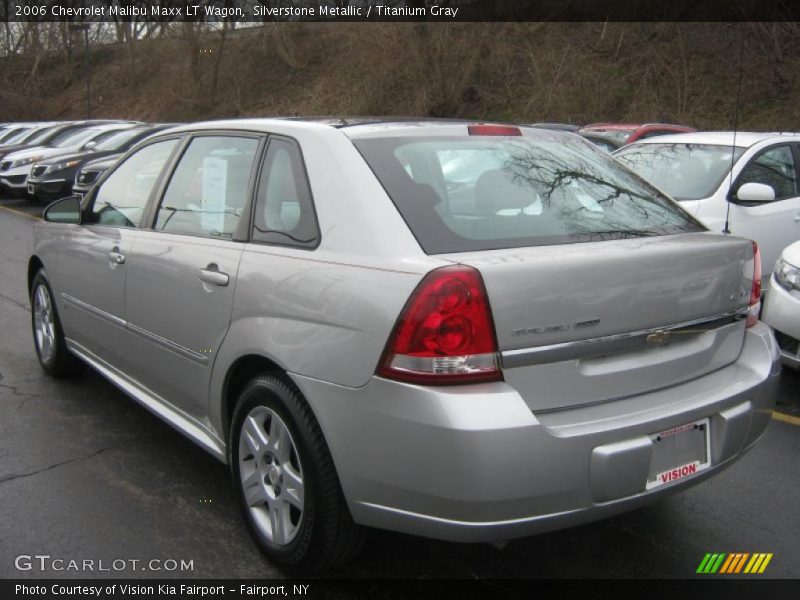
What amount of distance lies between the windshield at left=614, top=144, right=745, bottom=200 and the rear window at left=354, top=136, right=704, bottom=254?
348cm

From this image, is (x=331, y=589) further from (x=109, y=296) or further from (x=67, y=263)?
(x=67, y=263)

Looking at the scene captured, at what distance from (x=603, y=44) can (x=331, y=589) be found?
2805cm

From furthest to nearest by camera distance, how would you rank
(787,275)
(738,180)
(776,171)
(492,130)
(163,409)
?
(776,171) < (738,180) < (787,275) < (163,409) < (492,130)

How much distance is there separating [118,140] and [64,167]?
1.16 m

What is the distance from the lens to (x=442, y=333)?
92.1 inches

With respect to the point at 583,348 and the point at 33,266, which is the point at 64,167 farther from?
the point at 583,348

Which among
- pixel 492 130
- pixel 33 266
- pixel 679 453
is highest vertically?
pixel 492 130

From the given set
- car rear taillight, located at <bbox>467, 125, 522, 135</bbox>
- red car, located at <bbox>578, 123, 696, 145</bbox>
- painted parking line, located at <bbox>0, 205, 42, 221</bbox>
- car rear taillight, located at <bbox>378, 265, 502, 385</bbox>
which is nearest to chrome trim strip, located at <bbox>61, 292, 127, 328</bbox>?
car rear taillight, located at <bbox>467, 125, 522, 135</bbox>

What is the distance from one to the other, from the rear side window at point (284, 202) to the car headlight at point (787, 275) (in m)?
3.38

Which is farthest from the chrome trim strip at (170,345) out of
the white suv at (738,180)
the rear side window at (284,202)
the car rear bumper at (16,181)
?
the car rear bumper at (16,181)

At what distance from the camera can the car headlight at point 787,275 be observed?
480 cm

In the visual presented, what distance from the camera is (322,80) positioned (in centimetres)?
3656

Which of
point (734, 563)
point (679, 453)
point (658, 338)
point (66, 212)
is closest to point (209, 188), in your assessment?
point (66, 212)

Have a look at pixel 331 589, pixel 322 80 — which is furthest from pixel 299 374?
pixel 322 80
